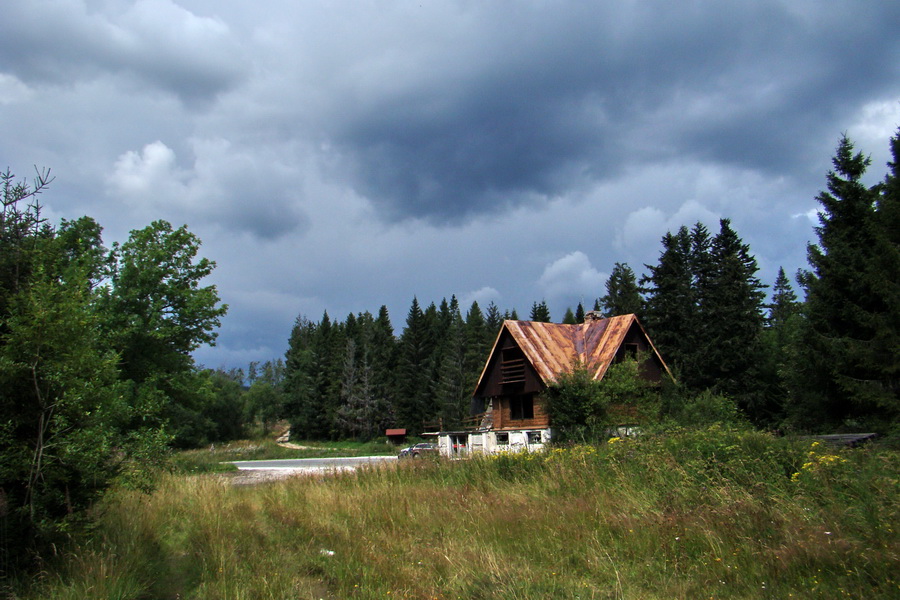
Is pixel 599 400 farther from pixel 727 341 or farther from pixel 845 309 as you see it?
pixel 727 341

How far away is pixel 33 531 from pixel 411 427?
236 feet

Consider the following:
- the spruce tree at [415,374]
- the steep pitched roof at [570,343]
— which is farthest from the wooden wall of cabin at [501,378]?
the spruce tree at [415,374]

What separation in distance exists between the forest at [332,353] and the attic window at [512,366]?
10.0 meters

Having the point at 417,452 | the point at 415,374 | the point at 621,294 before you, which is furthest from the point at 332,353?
the point at 417,452

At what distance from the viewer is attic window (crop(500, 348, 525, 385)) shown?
35906 millimetres

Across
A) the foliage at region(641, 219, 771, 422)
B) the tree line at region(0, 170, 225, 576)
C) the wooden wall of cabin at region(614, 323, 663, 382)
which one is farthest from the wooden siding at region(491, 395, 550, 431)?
the tree line at region(0, 170, 225, 576)

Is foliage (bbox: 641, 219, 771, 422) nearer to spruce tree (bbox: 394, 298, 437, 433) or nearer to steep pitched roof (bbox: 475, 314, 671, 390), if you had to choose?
steep pitched roof (bbox: 475, 314, 671, 390)

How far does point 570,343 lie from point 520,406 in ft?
18.3

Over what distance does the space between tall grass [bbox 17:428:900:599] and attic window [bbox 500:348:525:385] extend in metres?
25.7

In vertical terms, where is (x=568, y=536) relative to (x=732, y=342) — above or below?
below

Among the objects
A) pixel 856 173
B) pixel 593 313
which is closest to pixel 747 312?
pixel 593 313

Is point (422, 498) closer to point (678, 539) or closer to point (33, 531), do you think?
point (678, 539)

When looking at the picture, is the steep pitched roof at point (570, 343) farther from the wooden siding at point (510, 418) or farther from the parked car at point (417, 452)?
the parked car at point (417, 452)

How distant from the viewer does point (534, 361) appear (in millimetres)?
33938
